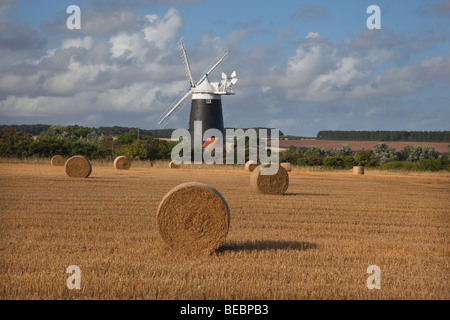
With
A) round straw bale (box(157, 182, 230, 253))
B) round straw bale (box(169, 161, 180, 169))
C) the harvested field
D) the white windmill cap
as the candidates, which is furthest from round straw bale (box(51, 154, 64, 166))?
round straw bale (box(157, 182, 230, 253))

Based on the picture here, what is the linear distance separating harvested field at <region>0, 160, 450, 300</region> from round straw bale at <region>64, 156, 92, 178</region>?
10.5m

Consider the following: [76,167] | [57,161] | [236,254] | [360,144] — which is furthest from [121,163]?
[360,144]

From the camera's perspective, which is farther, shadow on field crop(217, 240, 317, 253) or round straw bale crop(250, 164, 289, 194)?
round straw bale crop(250, 164, 289, 194)

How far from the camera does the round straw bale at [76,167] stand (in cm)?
A: 2703

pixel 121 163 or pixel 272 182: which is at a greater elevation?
pixel 121 163

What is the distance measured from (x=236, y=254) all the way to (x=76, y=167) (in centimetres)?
1947

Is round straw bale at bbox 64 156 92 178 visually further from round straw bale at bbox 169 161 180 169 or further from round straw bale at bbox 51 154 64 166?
round straw bale at bbox 169 161 180 169

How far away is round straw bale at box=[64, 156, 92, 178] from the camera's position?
27030 mm

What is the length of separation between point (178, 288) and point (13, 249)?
351cm

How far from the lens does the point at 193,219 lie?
9.39m

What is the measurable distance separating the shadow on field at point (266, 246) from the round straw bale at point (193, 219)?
34 cm

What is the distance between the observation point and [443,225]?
1353 cm

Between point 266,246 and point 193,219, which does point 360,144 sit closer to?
point 266,246

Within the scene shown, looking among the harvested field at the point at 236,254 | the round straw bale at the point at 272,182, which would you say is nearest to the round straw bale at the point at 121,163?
the round straw bale at the point at 272,182
